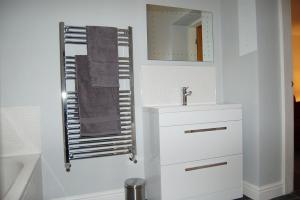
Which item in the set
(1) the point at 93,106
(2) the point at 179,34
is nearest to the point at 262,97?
(2) the point at 179,34

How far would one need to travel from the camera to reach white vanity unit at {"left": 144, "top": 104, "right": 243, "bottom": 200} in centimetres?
146

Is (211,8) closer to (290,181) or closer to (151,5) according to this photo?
(151,5)

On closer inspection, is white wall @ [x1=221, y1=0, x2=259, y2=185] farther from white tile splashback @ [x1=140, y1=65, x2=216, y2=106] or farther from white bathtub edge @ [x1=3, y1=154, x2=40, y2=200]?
white bathtub edge @ [x1=3, y1=154, x2=40, y2=200]

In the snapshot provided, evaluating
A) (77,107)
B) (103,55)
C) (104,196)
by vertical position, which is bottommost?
(104,196)

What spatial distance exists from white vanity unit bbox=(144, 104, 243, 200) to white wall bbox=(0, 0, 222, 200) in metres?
0.39

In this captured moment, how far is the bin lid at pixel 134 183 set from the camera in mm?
1616

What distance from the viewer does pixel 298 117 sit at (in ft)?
10.5

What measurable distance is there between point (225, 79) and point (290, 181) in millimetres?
1057

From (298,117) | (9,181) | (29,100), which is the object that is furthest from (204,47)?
(298,117)

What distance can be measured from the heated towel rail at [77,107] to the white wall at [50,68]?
6 cm

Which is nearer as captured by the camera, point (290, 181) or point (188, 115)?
point (188, 115)

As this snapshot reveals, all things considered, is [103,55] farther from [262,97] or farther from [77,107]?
[262,97]

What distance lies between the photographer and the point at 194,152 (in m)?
1.52

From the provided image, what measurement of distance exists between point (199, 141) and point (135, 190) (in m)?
→ 0.62
